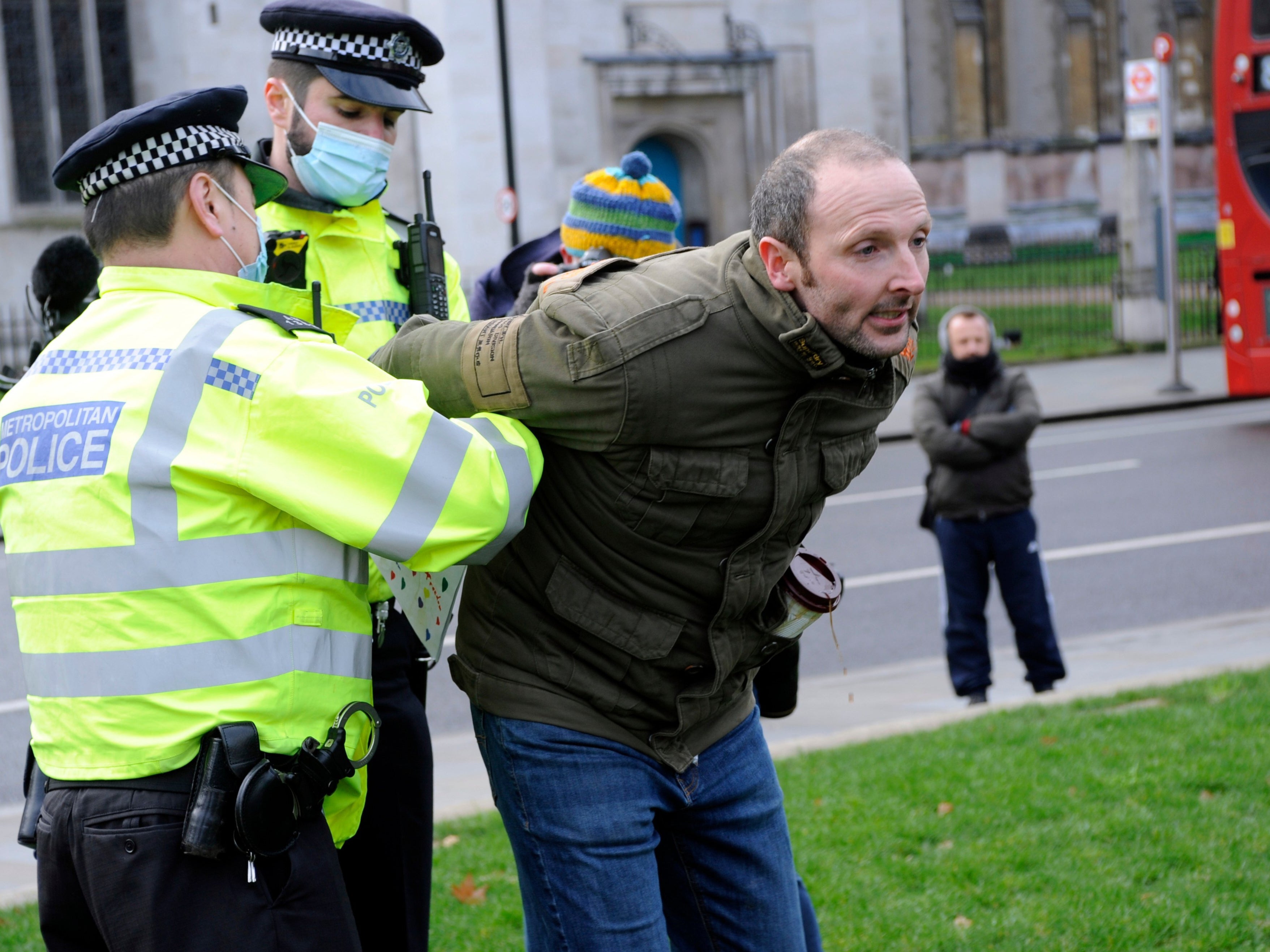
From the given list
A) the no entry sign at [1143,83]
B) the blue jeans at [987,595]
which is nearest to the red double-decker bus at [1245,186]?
the no entry sign at [1143,83]

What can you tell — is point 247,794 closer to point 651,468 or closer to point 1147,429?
point 651,468

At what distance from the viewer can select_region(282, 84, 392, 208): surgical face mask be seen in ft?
10.4

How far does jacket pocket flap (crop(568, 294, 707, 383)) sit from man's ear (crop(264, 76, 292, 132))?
1278mm

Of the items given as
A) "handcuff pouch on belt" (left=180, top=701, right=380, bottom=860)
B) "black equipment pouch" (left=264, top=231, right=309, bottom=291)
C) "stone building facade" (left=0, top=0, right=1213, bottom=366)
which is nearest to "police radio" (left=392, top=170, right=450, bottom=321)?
"black equipment pouch" (left=264, top=231, right=309, bottom=291)

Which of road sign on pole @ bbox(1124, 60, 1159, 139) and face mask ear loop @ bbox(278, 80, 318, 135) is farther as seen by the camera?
road sign on pole @ bbox(1124, 60, 1159, 139)

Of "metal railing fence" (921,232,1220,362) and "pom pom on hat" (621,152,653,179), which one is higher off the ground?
"pom pom on hat" (621,152,653,179)

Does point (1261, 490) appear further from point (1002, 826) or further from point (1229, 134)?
point (1002, 826)

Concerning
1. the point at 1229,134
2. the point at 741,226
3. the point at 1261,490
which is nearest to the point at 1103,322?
the point at 741,226

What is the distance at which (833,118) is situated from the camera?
26.6 meters

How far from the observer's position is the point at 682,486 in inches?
95.1

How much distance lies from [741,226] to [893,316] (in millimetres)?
23807

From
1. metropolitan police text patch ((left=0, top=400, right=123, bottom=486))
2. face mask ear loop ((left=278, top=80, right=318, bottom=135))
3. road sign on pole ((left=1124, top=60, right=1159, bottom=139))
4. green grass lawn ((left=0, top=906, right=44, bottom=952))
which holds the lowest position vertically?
green grass lawn ((left=0, top=906, right=44, bottom=952))

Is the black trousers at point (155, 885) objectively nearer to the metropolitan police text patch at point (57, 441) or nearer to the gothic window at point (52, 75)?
the metropolitan police text patch at point (57, 441)

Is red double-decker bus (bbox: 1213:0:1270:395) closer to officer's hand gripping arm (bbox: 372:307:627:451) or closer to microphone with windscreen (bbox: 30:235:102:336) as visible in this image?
microphone with windscreen (bbox: 30:235:102:336)
